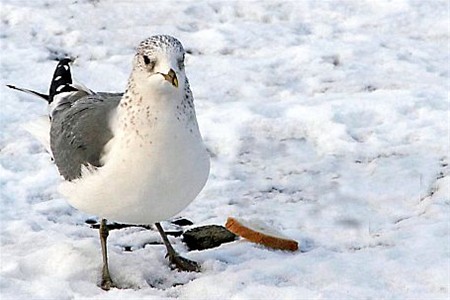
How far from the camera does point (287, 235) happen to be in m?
4.29

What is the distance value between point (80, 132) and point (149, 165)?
487 millimetres

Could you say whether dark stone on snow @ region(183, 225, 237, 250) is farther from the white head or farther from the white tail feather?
the white head

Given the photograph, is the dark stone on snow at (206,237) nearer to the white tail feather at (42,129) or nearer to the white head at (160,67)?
the white tail feather at (42,129)

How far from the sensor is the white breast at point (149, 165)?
3.37 m

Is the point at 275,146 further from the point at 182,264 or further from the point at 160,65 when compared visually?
the point at 160,65

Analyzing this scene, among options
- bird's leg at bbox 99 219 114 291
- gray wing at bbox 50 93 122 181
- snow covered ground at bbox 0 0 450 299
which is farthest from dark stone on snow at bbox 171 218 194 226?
gray wing at bbox 50 93 122 181

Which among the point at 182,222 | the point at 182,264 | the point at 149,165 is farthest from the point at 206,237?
the point at 149,165

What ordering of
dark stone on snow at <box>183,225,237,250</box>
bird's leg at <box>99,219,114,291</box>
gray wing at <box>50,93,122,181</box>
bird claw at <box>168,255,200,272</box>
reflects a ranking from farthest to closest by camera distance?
dark stone on snow at <box>183,225,237,250</box> < bird claw at <box>168,255,200,272</box> < bird's leg at <box>99,219,114,291</box> < gray wing at <box>50,93,122,181</box>

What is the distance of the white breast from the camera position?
337 centimetres

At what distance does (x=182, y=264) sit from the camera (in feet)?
12.9

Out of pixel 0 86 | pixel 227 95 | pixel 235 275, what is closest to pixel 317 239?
pixel 235 275

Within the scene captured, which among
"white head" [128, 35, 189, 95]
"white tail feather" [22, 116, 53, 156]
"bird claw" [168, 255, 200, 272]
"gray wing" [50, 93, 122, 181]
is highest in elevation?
"white head" [128, 35, 189, 95]

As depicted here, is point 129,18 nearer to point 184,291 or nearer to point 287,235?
point 287,235

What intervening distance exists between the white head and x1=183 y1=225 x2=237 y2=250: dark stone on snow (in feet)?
3.36
